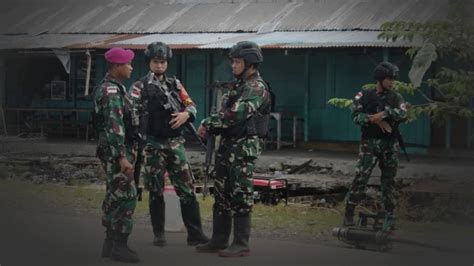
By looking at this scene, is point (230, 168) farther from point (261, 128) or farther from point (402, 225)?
point (402, 225)

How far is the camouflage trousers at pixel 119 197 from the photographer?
5.61m

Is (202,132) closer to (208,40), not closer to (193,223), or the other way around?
(193,223)

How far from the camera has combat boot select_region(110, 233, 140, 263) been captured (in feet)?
18.2

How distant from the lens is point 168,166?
20.1 feet

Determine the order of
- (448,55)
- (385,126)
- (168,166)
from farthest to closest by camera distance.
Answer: (448,55) → (385,126) → (168,166)

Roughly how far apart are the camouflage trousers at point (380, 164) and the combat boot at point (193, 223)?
1.69m

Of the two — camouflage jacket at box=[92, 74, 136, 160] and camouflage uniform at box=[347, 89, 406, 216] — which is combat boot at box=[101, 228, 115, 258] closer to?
camouflage jacket at box=[92, 74, 136, 160]

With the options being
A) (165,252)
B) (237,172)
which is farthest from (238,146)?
(165,252)

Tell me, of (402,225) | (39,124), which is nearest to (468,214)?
(402,225)

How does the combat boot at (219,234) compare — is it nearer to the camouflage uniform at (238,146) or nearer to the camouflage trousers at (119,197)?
the camouflage uniform at (238,146)

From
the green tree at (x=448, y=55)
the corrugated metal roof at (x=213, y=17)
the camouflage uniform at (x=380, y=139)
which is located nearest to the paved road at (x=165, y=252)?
the camouflage uniform at (x=380, y=139)

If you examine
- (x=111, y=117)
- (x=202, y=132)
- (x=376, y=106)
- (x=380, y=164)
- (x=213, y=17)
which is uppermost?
(x=213, y=17)

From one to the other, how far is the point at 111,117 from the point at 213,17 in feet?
39.0

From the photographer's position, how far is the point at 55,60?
1823 cm
